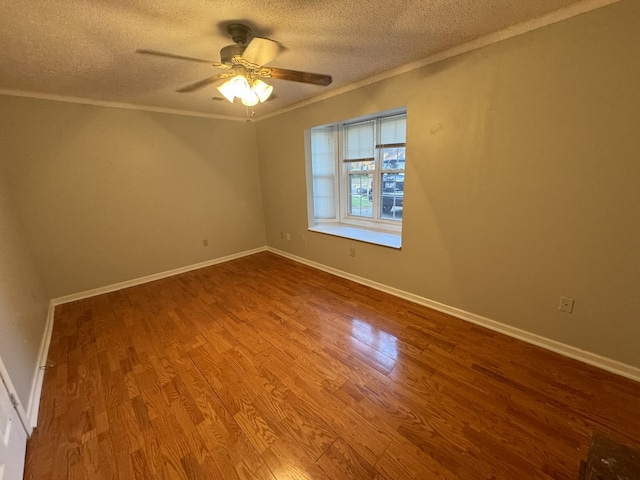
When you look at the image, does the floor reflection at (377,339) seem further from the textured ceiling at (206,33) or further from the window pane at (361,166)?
the textured ceiling at (206,33)

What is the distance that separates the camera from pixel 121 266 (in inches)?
126

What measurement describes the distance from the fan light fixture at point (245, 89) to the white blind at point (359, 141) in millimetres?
1830

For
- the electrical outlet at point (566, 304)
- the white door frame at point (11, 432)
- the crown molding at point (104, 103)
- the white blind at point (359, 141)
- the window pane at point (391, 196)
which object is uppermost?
the crown molding at point (104, 103)

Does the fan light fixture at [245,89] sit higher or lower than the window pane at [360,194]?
higher

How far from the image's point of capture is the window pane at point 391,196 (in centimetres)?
319

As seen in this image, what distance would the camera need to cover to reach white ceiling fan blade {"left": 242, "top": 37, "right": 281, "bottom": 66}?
1397mm

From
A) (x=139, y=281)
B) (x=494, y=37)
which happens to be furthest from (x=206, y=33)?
(x=139, y=281)

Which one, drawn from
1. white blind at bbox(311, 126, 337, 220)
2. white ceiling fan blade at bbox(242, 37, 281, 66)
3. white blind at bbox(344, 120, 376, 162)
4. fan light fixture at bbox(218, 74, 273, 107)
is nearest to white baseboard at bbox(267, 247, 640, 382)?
white blind at bbox(311, 126, 337, 220)

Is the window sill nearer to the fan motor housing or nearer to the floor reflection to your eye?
the floor reflection

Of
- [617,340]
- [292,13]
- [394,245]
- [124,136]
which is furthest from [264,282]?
[617,340]

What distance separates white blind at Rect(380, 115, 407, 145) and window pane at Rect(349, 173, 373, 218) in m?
0.51

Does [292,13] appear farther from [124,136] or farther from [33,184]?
[33,184]

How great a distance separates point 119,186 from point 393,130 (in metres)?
3.38

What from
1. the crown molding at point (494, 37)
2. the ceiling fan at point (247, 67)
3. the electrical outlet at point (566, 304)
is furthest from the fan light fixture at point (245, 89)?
the electrical outlet at point (566, 304)
